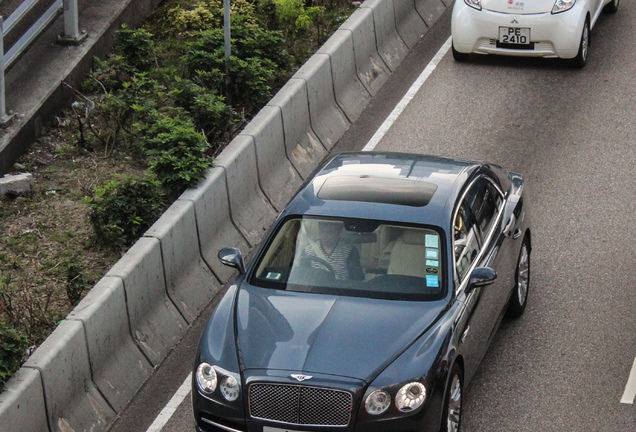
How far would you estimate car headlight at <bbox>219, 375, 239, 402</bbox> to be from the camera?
7.26 meters

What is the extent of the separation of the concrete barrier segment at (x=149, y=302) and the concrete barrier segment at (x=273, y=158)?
247 centimetres

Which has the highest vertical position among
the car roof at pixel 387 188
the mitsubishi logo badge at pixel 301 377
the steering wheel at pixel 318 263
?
the car roof at pixel 387 188

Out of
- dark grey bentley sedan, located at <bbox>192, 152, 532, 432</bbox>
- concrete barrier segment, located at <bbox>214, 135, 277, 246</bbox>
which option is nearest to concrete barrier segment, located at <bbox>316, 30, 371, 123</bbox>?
concrete barrier segment, located at <bbox>214, 135, 277, 246</bbox>

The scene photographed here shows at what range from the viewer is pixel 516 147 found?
523 inches

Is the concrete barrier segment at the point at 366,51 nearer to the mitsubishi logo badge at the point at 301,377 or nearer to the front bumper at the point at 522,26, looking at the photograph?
the front bumper at the point at 522,26

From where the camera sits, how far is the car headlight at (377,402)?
703 centimetres

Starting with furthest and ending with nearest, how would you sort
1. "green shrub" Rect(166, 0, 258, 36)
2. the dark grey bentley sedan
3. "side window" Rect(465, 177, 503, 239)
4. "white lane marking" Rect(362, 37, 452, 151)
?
"green shrub" Rect(166, 0, 258, 36) → "white lane marking" Rect(362, 37, 452, 151) → "side window" Rect(465, 177, 503, 239) → the dark grey bentley sedan

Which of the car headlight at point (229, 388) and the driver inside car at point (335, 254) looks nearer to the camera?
the car headlight at point (229, 388)

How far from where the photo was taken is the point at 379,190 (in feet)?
28.3

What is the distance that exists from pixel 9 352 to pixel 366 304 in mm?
2588

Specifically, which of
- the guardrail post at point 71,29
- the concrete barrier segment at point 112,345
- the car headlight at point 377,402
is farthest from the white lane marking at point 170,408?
the guardrail post at point 71,29

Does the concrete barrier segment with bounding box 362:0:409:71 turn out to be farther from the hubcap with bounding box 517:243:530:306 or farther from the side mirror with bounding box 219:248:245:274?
the side mirror with bounding box 219:248:245:274

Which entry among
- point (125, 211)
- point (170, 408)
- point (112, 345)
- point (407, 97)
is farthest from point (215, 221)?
point (407, 97)

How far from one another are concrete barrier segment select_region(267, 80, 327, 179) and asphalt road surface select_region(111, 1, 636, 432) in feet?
1.42
